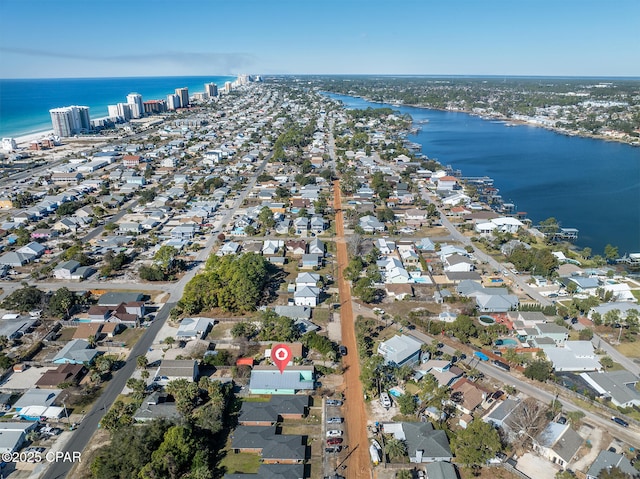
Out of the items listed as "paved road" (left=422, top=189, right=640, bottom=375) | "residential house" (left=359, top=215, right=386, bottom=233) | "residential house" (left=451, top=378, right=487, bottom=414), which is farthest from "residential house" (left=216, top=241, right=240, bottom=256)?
"residential house" (left=451, top=378, right=487, bottom=414)

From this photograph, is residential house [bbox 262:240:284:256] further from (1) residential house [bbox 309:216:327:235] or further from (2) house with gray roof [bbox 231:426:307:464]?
(2) house with gray roof [bbox 231:426:307:464]

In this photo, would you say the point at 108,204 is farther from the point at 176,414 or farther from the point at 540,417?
the point at 540,417

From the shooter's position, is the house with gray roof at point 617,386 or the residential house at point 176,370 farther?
the residential house at point 176,370

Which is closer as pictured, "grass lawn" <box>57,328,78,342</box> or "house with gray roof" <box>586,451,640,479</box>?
"house with gray roof" <box>586,451,640,479</box>

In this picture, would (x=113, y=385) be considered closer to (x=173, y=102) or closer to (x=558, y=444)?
(x=558, y=444)

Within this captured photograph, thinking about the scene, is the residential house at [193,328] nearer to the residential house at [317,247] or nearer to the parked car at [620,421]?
the residential house at [317,247]

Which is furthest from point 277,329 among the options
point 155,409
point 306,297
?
point 155,409

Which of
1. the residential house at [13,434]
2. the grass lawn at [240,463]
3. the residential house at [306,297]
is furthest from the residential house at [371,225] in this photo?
the residential house at [13,434]
